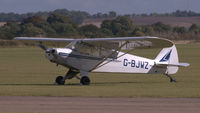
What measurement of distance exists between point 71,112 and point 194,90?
238 inches

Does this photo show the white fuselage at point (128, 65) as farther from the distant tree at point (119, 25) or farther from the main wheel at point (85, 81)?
the distant tree at point (119, 25)

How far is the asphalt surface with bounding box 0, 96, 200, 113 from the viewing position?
1440 centimetres

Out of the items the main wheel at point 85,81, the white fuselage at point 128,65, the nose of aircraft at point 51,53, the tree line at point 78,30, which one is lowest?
the tree line at point 78,30

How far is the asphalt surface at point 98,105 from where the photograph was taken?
1440 centimetres

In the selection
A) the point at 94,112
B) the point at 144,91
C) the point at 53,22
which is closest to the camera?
the point at 94,112

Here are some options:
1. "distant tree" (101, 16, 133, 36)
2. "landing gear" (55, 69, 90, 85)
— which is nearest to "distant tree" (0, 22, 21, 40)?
"distant tree" (101, 16, 133, 36)

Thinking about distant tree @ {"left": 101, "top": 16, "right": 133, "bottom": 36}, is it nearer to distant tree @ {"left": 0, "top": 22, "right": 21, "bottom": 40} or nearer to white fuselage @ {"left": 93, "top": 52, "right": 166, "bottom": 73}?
distant tree @ {"left": 0, "top": 22, "right": 21, "bottom": 40}

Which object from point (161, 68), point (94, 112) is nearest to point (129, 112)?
point (94, 112)

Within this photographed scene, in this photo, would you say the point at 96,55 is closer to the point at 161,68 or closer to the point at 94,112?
the point at 161,68

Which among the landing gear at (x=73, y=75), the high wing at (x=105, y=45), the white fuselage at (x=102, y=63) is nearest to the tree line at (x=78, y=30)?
the white fuselage at (x=102, y=63)

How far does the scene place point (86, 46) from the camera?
22.6 metres

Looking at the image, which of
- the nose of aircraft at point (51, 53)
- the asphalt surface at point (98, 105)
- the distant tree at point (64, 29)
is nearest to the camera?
the asphalt surface at point (98, 105)

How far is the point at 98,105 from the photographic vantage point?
15.3 metres

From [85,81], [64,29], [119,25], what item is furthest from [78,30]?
[85,81]
